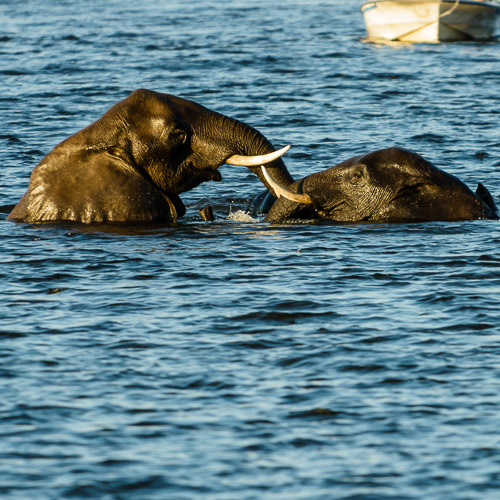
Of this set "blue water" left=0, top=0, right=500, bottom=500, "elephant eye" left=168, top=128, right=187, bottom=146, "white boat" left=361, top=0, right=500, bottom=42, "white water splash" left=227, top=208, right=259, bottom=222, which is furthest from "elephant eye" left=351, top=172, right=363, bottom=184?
"white boat" left=361, top=0, right=500, bottom=42

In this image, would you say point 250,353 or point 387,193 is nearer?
point 250,353

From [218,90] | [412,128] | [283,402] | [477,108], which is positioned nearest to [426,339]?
[283,402]

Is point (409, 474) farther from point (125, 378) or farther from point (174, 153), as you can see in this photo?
point (174, 153)

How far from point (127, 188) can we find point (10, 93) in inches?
514

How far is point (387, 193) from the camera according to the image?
1274 cm

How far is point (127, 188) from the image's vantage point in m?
12.5

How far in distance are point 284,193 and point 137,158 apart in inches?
60.4

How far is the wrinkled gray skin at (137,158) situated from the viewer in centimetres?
1233

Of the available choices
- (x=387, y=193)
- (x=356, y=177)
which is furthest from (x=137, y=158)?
(x=387, y=193)

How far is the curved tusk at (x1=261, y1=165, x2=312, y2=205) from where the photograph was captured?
494 inches

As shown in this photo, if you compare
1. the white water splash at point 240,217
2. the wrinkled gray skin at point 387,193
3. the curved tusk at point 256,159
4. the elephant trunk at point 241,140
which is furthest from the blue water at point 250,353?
the elephant trunk at point 241,140

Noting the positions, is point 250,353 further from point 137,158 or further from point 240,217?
point 240,217

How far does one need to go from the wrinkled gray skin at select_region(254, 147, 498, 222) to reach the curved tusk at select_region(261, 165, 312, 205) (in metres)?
0.13

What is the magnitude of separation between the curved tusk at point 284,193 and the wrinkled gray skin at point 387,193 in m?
0.13
